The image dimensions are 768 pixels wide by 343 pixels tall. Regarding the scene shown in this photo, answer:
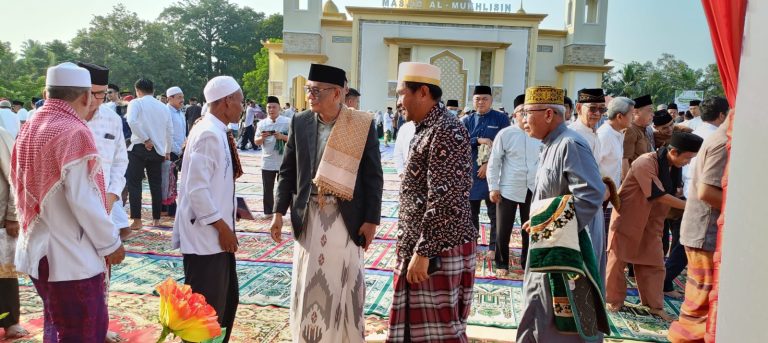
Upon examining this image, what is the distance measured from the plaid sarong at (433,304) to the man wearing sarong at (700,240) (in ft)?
4.57

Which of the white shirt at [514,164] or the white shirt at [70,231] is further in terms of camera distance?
the white shirt at [514,164]

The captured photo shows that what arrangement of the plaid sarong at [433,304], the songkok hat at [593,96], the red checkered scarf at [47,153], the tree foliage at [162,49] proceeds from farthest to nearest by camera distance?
the tree foliage at [162,49], the songkok hat at [593,96], the plaid sarong at [433,304], the red checkered scarf at [47,153]

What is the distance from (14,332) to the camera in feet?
10.2

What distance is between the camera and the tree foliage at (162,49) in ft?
102

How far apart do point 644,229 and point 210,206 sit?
123 inches

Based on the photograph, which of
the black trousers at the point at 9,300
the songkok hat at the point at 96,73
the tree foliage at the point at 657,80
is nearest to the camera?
the black trousers at the point at 9,300

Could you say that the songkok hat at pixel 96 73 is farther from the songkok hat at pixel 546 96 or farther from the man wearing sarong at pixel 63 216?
the songkok hat at pixel 546 96

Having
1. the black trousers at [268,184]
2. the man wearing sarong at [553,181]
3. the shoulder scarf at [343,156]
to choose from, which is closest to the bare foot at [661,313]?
the man wearing sarong at [553,181]

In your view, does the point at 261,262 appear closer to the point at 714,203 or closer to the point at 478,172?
the point at 478,172

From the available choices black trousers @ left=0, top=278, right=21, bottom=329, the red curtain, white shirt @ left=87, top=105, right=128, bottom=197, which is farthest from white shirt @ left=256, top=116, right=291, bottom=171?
the red curtain

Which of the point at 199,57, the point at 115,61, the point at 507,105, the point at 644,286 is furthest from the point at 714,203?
the point at 199,57

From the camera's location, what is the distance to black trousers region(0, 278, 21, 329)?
307cm

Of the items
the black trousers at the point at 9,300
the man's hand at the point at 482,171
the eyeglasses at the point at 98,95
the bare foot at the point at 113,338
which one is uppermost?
the eyeglasses at the point at 98,95

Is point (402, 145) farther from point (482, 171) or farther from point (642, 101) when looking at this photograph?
point (642, 101)
